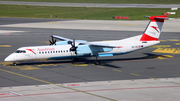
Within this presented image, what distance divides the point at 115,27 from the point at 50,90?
53531mm

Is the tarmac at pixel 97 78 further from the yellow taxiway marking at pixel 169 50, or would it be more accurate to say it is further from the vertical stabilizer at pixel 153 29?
the vertical stabilizer at pixel 153 29

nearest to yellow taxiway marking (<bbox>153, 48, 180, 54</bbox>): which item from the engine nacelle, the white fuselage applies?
the white fuselage

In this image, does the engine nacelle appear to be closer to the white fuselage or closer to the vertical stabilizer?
the white fuselage

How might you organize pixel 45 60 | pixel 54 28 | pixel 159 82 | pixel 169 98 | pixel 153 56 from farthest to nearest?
1. pixel 54 28
2. pixel 153 56
3. pixel 45 60
4. pixel 159 82
5. pixel 169 98

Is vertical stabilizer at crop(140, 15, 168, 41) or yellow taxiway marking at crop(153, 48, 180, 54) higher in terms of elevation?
vertical stabilizer at crop(140, 15, 168, 41)

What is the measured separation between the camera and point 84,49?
37.2 meters

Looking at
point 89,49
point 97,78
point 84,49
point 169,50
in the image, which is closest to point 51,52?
point 84,49

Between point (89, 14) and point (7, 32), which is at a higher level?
point (89, 14)

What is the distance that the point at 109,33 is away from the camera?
2653 inches

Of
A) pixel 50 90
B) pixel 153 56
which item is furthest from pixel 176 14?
pixel 50 90

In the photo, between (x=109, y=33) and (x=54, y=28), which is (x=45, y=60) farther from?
(x=54, y=28)

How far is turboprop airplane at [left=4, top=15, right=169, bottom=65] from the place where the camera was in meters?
35.8

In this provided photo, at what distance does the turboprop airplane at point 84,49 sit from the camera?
118 ft

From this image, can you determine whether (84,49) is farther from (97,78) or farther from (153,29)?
(153,29)
